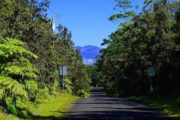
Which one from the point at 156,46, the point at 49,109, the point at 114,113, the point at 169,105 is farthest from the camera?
the point at 156,46

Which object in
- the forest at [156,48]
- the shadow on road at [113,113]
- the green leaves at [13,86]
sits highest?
the forest at [156,48]

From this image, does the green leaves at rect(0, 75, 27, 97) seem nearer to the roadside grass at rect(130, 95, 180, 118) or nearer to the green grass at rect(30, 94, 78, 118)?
the green grass at rect(30, 94, 78, 118)

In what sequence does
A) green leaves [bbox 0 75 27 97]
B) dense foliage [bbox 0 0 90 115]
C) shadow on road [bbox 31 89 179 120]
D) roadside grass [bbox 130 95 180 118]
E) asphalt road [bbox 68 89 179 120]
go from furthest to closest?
roadside grass [bbox 130 95 180 118]
asphalt road [bbox 68 89 179 120]
shadow on road [bbox 31 89 179 120]
dense foliage [bbox 0 0 90 115]
green leaves [bbox 0 75 27 97]

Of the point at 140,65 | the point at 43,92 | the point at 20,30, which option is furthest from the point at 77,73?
the point at 20,30

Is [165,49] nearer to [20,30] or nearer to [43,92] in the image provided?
[43,92]

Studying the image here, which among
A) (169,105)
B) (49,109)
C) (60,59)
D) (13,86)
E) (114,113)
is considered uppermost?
(60,59)

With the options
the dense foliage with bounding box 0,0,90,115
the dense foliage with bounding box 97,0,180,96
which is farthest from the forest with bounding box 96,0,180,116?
the dense foliage with bounding box 0,0,90,115

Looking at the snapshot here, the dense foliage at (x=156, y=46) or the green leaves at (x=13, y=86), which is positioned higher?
the dense foliage at (x=156, y=46)

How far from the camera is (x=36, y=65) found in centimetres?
2711

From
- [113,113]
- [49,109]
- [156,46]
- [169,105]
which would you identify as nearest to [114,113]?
[113,113]

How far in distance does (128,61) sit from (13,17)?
52098 mm

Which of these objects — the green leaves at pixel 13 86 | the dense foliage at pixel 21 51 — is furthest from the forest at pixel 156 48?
the green leaves at pixel 13 86

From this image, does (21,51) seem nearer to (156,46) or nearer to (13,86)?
(13,86)

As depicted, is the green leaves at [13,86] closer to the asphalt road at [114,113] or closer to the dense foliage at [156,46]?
the asphalt road at [114,113]
